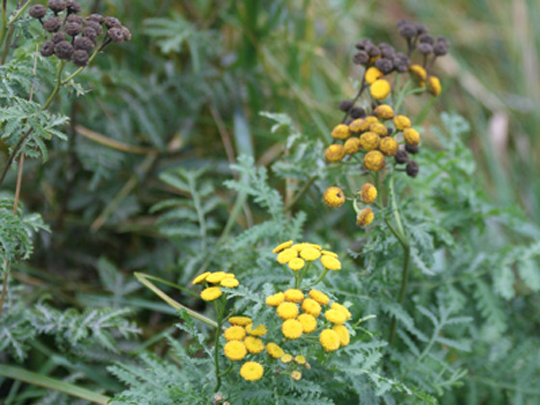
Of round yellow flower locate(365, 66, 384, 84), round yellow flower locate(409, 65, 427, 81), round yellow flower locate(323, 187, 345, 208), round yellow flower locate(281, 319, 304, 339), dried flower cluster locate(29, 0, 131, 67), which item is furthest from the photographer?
round yellow flower locate(409, 65, 427, 81)

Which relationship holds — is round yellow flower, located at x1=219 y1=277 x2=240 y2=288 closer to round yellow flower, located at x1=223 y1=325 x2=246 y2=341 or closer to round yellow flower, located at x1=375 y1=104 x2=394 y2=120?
round yellow flower, located at x1=223 y1=325 x2=246 y2=341

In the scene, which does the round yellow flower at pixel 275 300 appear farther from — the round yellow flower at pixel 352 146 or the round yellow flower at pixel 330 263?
the round yellow flower at pixel 352 146

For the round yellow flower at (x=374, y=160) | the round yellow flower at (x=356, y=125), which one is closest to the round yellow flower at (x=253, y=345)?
the round yellow flower at (x=374, y=160)

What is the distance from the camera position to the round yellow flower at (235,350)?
1.07m

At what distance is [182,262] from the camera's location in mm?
1941

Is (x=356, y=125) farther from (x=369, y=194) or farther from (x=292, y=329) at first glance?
(x=292, y=329)

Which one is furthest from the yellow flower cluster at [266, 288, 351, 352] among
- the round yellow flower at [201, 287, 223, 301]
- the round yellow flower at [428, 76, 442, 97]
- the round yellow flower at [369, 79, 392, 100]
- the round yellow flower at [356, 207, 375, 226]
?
the round yellow flower at [428, 76, 442, 97]

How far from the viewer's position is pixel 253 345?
1089 mm

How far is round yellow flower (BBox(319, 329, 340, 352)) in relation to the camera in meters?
1.07

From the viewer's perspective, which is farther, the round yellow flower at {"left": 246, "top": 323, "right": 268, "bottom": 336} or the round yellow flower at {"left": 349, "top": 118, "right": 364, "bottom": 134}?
the round yellow flower at {"left": 349, "top": 118, "right": 364, "bottom": 134}

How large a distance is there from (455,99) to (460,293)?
2387 millimetres

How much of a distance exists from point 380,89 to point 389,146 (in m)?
0.20

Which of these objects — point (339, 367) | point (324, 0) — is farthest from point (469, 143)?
point (339, 367)

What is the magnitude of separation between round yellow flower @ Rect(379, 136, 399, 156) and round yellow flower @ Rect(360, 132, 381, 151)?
1cm
